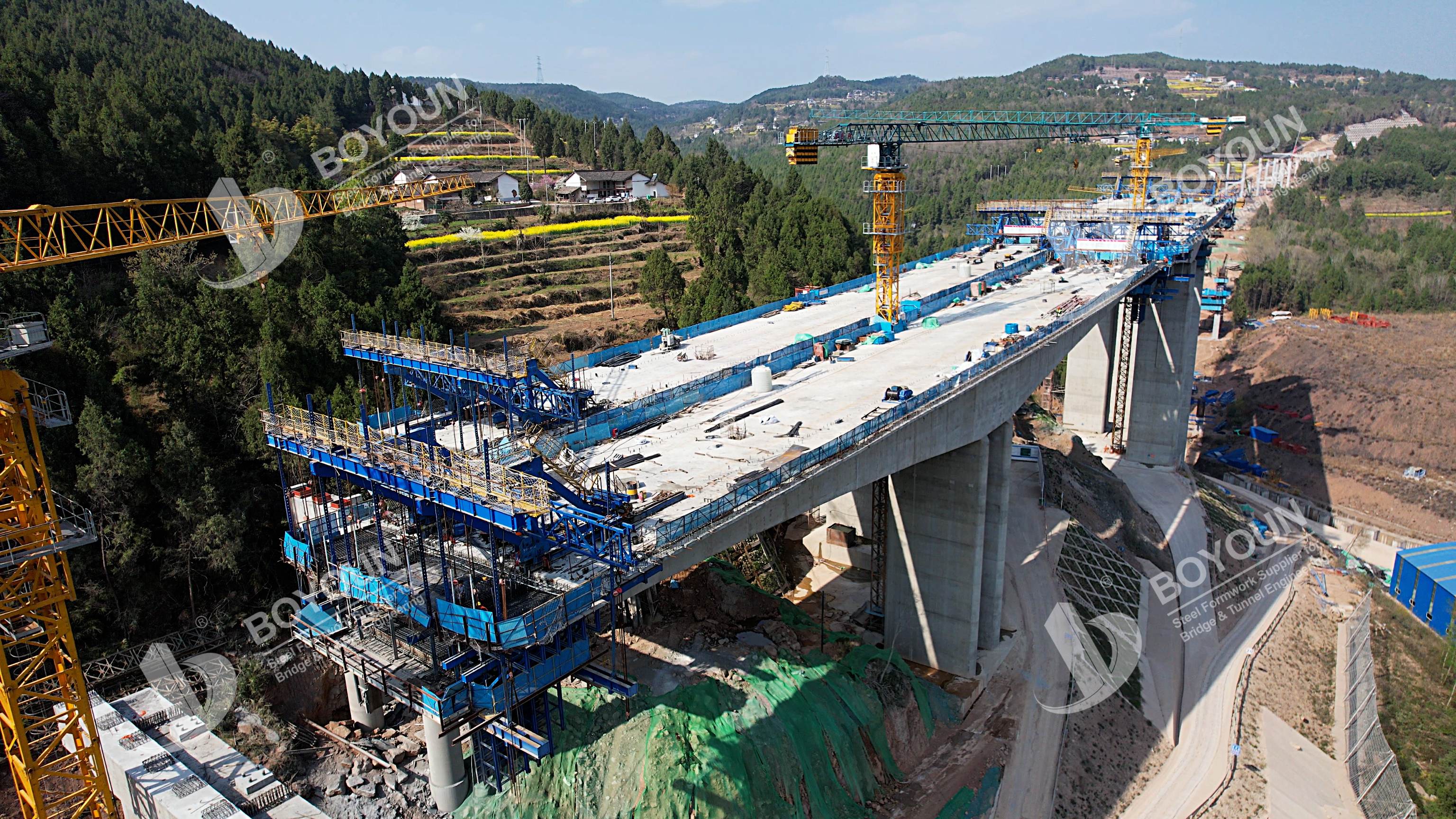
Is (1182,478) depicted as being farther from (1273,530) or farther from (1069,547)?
(1069,547)

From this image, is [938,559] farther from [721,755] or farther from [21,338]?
[21,338]

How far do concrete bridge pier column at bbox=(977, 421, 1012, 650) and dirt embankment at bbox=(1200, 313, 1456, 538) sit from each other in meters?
59.6

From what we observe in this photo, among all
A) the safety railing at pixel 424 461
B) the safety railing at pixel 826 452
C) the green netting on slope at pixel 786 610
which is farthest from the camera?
the green netting on slope at pixel 786 610

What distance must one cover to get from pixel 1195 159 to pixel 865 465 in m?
199

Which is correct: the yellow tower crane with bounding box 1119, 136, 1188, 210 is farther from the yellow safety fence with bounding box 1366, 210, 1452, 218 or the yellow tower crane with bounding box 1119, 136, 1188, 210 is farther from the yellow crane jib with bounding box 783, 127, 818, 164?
the yellow safety fence with bounding box 1366, 210, 1452, 218

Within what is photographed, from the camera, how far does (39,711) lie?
102 feet

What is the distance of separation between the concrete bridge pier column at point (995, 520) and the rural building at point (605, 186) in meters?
78.5

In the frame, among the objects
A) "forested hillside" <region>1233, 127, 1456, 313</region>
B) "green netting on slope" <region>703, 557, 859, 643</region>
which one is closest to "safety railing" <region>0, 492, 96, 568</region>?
"green netting on slope" <region>703, 557, 859, 643</region>

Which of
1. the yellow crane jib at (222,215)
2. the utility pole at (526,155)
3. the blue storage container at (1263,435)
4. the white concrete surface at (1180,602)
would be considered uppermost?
the utility pole at (526,155)

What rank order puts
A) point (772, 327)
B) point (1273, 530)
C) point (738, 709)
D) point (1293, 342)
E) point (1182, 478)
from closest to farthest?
point (738, 709) → point (772, 327) → point (1273, 530) → point (1182, 478) → point (1293, 342)

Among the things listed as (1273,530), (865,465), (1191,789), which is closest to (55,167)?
(865,465)

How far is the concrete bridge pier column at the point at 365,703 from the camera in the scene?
106 ft

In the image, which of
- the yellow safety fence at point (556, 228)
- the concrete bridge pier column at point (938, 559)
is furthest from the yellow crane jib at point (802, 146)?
the yellow safety fence at point (556, 228)

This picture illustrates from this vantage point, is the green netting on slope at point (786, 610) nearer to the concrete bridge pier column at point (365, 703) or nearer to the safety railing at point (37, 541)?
the concrete bridge pier column at point (365, 703)
